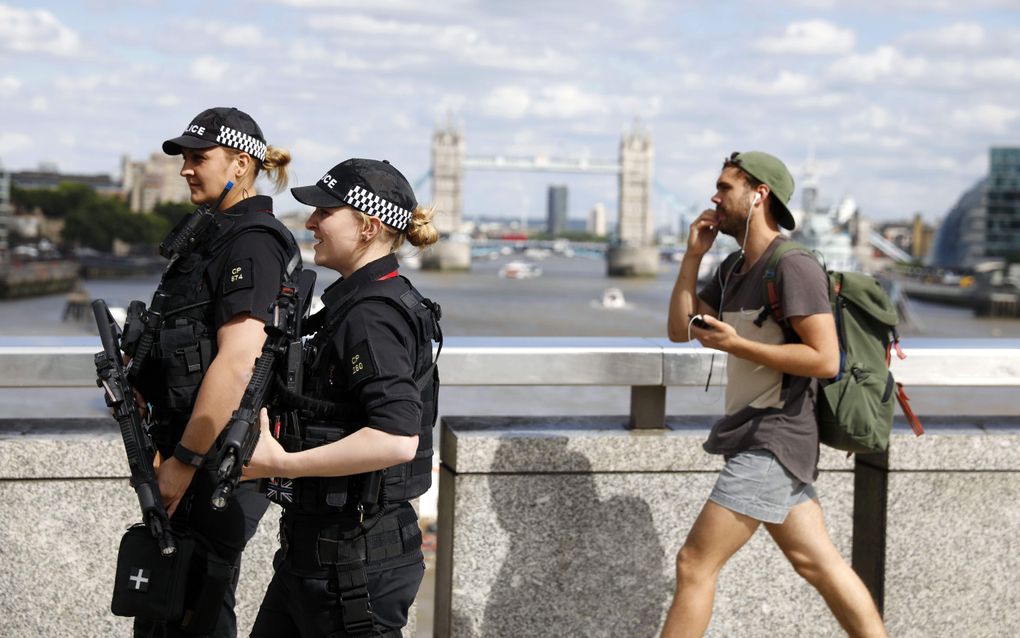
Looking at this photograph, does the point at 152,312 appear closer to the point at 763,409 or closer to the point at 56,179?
the point at 763,409

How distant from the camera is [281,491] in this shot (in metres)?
2.46

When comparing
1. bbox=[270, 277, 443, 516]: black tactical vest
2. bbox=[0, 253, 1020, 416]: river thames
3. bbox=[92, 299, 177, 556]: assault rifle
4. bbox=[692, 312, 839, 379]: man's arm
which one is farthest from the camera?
bbox=[0, 253, 1020, 416]: river thames

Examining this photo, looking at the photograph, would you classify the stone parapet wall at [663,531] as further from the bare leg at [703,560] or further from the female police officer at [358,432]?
the female police officer at [358,432]

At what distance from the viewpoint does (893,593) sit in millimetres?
3740

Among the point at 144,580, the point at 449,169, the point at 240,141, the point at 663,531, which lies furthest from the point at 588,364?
the point at 449,169

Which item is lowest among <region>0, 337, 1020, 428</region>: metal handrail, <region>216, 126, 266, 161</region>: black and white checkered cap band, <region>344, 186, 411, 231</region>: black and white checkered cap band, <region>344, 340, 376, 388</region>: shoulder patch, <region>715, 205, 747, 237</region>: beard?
<region>0, 337, 1020, 428</region>: metal handrail

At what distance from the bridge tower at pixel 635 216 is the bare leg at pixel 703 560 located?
12459 centimetres

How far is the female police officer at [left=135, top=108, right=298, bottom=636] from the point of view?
8.27 feet

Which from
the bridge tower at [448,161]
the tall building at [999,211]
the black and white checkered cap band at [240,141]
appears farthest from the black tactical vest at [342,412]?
the bridge tower at [448,161]

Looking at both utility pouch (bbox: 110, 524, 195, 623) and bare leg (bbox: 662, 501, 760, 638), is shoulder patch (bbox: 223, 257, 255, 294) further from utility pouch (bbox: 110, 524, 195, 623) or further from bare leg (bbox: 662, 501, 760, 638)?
bare leg (bbox: 662, 501, 760, 638)

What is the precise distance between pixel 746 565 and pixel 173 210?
92545mm

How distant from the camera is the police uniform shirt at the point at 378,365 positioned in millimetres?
2303

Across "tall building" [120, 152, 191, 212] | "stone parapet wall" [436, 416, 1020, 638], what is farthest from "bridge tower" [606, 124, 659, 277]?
"stone parapet wall" [436, 416, 1020, 638]

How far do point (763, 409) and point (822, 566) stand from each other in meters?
0.40
